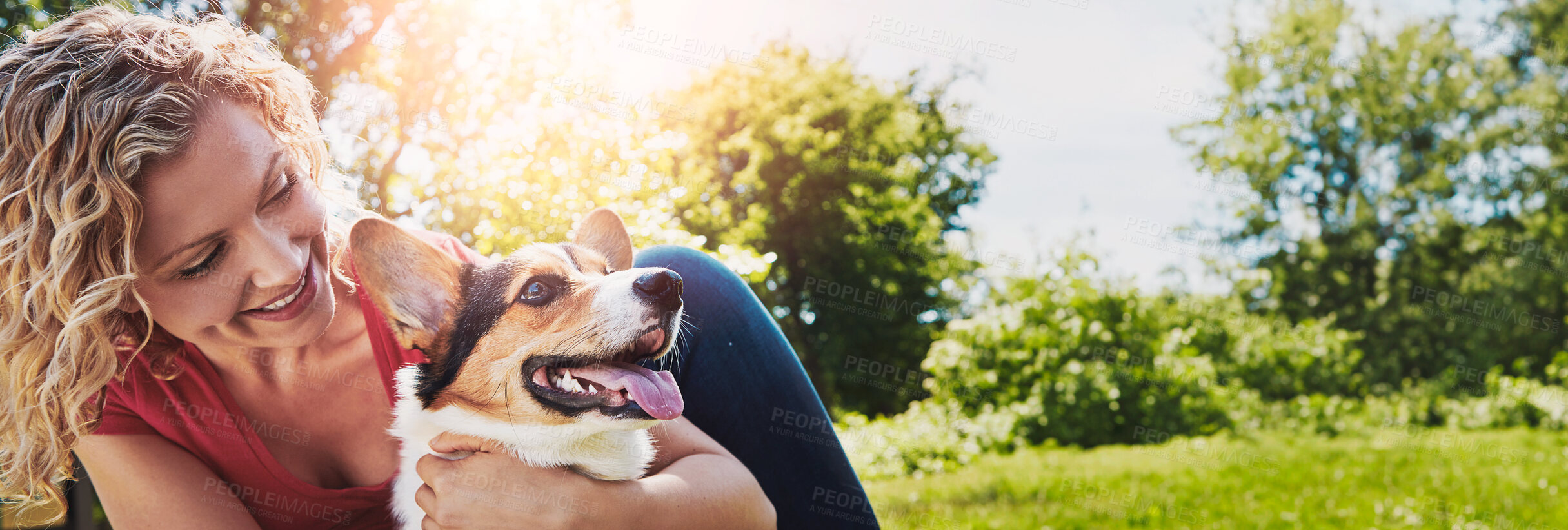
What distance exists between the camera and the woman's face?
1657 millimetres

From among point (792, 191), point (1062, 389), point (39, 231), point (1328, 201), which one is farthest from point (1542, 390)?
point (39, 231)

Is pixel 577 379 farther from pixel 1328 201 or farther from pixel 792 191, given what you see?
pixel 1328 201

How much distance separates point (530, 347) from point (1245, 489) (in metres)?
7.07

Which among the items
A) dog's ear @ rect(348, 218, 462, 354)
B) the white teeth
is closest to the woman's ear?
the white teeth

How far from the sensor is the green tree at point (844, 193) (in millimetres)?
15578

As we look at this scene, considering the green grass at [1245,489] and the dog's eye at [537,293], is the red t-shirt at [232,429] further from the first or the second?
the green grass at [1245,489]

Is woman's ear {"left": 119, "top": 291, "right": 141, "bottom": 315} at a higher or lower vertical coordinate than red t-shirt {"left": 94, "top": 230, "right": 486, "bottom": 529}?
higher

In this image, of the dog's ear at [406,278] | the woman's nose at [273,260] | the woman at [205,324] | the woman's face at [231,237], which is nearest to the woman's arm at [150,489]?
the woman at [205,324]

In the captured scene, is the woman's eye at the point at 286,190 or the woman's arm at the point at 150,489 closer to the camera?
the woman's eye at the point at 286,190

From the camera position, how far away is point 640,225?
3.94 metres

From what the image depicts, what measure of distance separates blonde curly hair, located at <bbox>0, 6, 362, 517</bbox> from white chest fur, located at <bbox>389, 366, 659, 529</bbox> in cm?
55

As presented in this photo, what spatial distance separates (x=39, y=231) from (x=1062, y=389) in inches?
350

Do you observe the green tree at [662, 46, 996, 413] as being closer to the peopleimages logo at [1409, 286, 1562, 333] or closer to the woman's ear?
the peopleimages logo at [1409, 286, 1562, 333]

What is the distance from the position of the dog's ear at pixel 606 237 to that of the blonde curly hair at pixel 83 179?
26.6 inches
